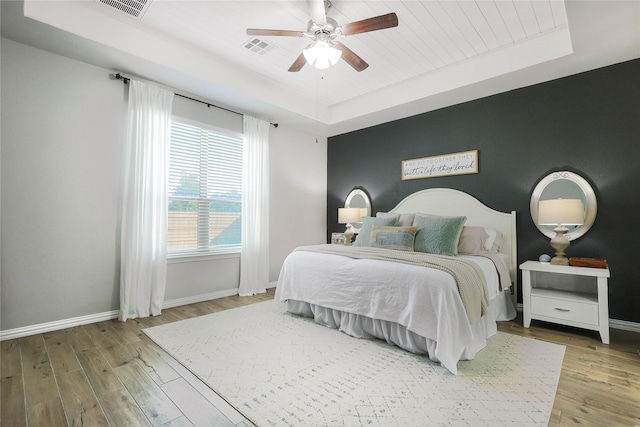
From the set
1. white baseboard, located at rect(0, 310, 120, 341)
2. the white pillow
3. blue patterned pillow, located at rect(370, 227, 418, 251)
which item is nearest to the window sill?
white baseboard, located at rect(0, 310, 120, 341)

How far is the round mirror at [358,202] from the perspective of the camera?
16.3ft

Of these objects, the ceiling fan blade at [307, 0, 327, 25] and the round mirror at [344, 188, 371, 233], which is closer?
the ceiling fan blade at [307, 0, 327, 25]

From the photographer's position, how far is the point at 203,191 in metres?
4.02

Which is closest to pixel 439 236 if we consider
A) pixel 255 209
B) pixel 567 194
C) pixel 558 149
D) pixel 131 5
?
pixel 567 194

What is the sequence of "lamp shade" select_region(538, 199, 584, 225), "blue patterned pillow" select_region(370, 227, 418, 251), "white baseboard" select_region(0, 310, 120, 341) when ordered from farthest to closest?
"blue patterned pillow" select_region(370, 227, 418, 251), "lamp shade" select_region(538, 199, 584, 225), "white baseboard" select_region(0, 310, 120, 341)

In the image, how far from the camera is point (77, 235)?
3.00 m

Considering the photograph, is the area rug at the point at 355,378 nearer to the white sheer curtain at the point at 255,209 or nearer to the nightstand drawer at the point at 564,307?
the nightstand drawer at the point at 564,307

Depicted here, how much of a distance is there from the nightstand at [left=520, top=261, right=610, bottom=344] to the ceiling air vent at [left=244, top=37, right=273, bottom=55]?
3.46m

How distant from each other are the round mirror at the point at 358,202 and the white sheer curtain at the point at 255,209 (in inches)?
59.8

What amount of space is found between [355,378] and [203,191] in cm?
304

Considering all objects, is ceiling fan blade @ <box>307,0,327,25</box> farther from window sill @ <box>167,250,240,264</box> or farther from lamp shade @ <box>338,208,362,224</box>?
window sill @ <box>167,250,240,264</box>

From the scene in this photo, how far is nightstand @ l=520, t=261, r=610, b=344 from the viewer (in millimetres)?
2553

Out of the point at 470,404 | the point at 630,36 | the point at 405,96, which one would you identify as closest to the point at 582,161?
the point at 630,36

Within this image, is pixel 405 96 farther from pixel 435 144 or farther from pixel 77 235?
pixel 77 235
